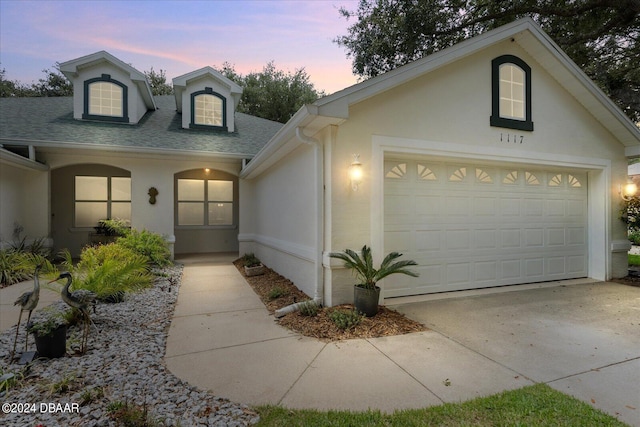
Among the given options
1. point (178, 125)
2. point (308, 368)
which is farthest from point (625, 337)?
point (178, 125)

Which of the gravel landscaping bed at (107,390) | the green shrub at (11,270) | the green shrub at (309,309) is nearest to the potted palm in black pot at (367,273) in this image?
the green shrub at (309,309)

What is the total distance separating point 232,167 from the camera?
9.78 metres

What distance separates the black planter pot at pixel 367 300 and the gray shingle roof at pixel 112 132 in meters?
6.25

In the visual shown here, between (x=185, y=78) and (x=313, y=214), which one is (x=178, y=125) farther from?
(x=313, y=214)

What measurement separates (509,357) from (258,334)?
2927mm

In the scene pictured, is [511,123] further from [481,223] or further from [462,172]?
[481,223]

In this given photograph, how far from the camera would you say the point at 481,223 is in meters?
6.21

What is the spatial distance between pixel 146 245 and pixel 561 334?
8274 mm

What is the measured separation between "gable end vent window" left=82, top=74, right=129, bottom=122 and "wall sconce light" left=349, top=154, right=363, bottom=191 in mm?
8695

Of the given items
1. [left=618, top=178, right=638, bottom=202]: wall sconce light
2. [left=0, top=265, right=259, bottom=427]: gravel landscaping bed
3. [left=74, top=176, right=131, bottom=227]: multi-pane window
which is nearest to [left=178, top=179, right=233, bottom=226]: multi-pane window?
[left=74, top=176, right=131, bottom=227]: multi-pane window

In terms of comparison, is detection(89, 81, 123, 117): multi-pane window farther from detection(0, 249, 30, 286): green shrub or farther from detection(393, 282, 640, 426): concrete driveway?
detection(393, 282, 640, 426): concrete driveway

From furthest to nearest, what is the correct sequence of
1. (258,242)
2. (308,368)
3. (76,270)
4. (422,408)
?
(258,242) < (76,270) < (308,368) < (422,408)

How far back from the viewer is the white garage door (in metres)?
5.57

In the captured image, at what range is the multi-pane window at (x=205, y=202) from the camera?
11336mm
